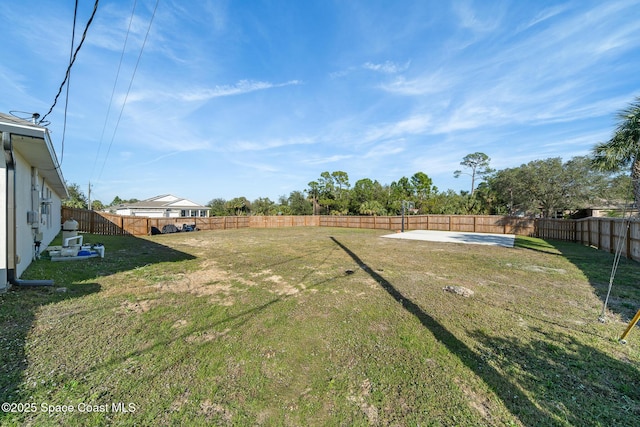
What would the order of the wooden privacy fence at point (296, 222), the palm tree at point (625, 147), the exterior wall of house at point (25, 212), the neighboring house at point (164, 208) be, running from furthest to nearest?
1. the neighboring house at point (164, 208)
2. the wooden privacy fence at point (296, 222)
3. the palm tree at point (625, 147)
4. the exterior wall of house at point (25, 212)

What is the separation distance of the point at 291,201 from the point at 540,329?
38364 mm

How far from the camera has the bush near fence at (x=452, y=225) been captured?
10.1m

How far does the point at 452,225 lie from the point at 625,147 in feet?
48.6

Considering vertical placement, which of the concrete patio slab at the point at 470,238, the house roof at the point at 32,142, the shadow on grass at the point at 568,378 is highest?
the house roof at the point at 32,142

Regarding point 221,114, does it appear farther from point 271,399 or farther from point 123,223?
point 271,399

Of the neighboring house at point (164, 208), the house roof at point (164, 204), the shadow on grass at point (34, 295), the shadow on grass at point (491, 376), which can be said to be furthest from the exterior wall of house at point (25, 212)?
the house roof at point (164, 204)

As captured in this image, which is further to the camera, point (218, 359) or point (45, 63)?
point (45, 63)

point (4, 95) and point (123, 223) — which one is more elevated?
point (4, 95)

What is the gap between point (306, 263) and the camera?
783 cm

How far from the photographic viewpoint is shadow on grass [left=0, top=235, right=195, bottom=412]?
2351mm

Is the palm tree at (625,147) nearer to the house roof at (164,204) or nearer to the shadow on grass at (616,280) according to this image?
the shadow on grass at (616,280)

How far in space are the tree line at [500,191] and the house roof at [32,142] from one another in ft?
34.0

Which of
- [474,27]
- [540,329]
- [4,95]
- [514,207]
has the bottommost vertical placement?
[540,329]

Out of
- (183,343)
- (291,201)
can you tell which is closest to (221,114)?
(183,343)
